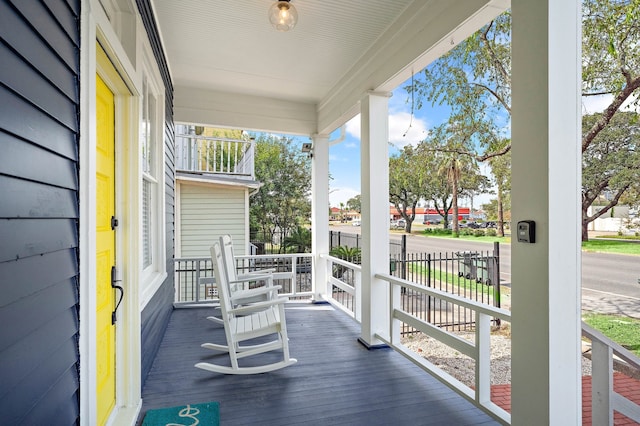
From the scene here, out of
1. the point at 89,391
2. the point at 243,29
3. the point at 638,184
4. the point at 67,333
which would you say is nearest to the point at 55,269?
the point at 67,333

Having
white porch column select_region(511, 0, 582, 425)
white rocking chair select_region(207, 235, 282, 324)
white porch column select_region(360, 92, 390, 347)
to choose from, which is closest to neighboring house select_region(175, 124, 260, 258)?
white rocking chair select_region(207, 235, 282, 324)

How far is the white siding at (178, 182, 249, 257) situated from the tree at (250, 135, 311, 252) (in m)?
5.35

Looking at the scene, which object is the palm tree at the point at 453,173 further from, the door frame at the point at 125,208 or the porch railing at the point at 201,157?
the porch railing at the point at 201,157

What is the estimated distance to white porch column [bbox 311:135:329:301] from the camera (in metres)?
5.26

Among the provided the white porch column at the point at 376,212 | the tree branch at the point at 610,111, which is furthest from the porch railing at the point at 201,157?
the tree branch at the point at 610,111

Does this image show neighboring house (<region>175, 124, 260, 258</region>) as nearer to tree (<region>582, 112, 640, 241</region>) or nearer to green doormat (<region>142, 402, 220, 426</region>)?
green doormat (<region>142, 402, 220, 426</region>)

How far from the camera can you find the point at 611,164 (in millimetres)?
1627

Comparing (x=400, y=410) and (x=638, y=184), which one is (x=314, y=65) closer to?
(x=638, y=184)

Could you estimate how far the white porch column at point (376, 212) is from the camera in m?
3.36

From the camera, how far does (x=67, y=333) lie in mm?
1124

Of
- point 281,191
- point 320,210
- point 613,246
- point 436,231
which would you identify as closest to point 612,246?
point 613,246

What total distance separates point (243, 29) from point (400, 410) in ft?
10.9

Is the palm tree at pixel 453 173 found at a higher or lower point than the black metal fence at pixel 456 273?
higher

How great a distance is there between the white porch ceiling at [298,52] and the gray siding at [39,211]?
202 cm
